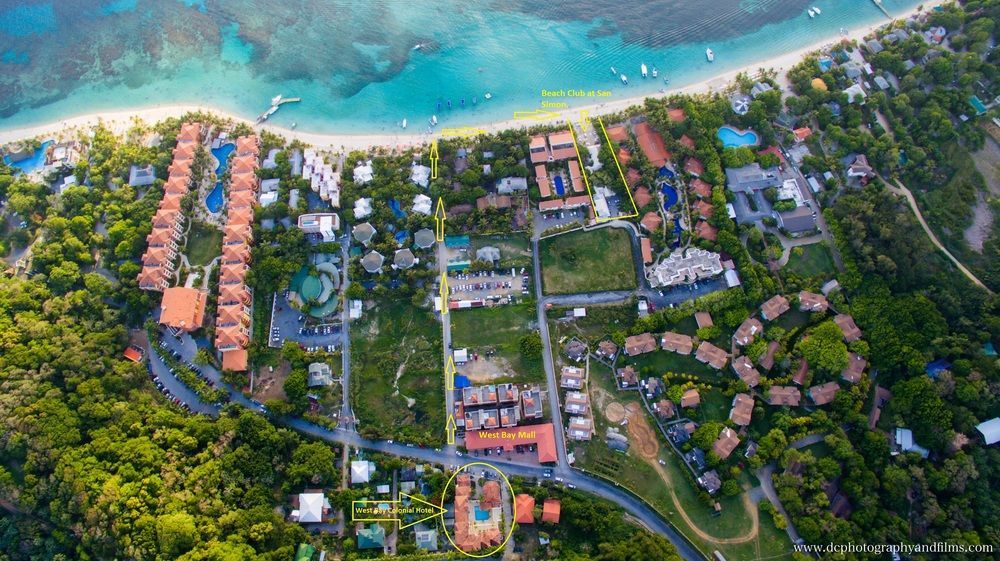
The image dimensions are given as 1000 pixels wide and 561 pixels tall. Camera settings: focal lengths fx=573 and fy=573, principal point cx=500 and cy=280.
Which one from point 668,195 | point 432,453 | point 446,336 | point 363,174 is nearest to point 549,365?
point 446,336

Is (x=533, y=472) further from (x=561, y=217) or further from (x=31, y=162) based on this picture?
(x=31, y=162)

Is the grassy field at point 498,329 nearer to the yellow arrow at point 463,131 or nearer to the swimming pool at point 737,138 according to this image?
the yellow arrow at point 463,131

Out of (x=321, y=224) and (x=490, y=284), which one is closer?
(x=490, y=284)

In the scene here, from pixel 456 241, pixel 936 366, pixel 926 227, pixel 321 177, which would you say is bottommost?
pixel 936 366

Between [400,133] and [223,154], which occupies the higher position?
[400,133]

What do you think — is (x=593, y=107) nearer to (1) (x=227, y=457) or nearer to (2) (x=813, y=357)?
(2) (x=813, y=357)

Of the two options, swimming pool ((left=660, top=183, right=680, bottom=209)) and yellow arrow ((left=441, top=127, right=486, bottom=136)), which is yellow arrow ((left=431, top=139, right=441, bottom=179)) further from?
swimming pool ((left=660, top=183, right=680, bottom=209))

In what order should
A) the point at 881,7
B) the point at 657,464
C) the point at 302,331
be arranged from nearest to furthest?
1. the point at 657,464
2. the point at 302,331
3. the point at 881,7
